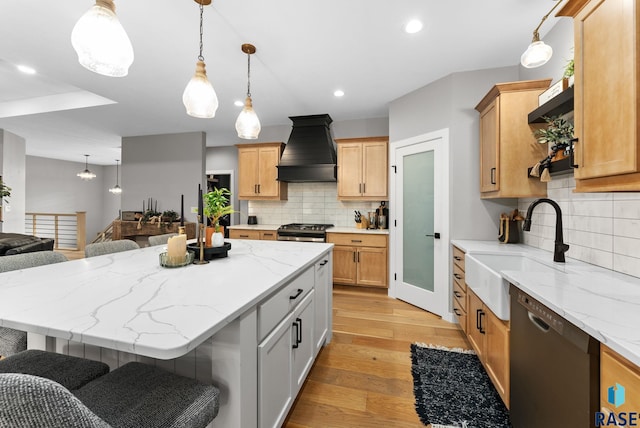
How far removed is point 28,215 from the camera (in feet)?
26.6

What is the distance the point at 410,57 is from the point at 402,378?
289cm

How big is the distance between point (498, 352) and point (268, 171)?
409cm

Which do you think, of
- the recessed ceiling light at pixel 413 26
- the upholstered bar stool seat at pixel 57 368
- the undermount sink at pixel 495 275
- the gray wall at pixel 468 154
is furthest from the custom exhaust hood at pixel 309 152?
the upholstered bar stool seat at pixel 57 368

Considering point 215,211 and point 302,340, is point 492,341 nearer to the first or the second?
point 302,340

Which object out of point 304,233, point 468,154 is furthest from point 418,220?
point 304,233

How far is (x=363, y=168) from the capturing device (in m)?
4.35

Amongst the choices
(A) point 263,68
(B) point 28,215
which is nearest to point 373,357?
(A) point 263,68

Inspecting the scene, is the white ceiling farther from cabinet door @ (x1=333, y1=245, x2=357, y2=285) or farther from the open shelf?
cabinet door @ (x1=333, y1=245, x2=357, y2=285)

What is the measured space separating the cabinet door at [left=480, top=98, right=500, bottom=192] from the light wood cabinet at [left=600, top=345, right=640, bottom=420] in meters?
1.86

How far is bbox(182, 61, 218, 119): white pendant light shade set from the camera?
1.72 meters

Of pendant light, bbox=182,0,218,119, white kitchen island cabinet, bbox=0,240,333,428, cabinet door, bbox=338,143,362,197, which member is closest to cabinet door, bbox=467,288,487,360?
white kitchen island cabinet, bbox=0,240,333,428

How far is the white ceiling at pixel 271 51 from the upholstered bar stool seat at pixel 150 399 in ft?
7.68

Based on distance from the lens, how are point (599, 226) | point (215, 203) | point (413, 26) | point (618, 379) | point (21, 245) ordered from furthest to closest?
point (21, 245) < point (413, 26) < point (215, 203) < point (599, 226) < point (618, 379)

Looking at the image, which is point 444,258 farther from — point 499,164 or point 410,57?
point 410,57
